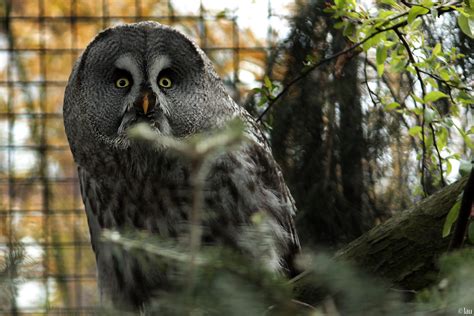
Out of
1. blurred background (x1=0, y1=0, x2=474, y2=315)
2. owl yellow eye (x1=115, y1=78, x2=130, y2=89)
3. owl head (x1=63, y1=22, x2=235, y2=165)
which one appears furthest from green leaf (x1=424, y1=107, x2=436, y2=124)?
owl yellow eye (x1=115, y1=78, x2=130, y2=89)

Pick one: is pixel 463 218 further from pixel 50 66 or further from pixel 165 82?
pixel 50 66

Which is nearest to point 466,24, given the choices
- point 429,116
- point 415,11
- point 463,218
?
point 415,11

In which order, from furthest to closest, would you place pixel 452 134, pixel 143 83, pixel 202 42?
pixel 202 42 → pixel 452 134 → pixel 143 83

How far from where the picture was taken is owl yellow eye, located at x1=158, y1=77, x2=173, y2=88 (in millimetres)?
1807

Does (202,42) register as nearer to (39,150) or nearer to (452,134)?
(39,150)

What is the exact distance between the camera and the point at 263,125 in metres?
2.12

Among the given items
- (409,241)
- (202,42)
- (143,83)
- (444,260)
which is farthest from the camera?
(202,42)

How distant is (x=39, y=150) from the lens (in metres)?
3.75

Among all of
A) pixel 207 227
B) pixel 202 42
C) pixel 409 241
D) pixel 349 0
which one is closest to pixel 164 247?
pixel 409 241

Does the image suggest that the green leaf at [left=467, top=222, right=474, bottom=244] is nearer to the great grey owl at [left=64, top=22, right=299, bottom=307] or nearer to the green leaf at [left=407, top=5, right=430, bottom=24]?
the green leaf at [left=407, top=5, right=430, bottom=24]

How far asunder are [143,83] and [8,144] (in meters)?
2.13

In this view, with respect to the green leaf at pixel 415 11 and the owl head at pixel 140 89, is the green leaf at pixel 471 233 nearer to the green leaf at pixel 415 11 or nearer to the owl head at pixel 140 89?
the green leaf at pixel 415 11

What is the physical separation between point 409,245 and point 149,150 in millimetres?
1003

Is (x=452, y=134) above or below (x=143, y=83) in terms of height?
below
